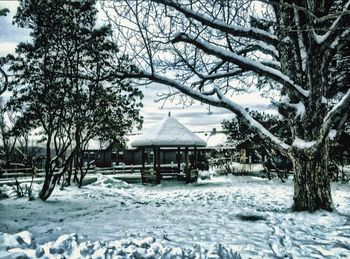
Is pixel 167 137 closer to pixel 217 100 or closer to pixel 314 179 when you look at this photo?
pixel 217 100

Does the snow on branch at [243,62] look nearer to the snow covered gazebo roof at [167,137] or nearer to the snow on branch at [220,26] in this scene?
the snow on branch at [220,26]

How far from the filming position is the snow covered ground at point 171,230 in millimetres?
4539

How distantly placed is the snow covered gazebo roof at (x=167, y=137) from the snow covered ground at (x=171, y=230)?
891 cm

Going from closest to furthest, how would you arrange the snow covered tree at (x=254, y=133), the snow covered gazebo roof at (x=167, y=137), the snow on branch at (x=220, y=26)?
the snow on branch at (x=220, y=26), the snow covered gazebo roof at (x=167, y=137), the snow covered tree at (x=254, y=133)

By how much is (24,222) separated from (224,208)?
5320mm

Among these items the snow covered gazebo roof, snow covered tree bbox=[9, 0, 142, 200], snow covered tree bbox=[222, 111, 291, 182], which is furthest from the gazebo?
snow covered tree bbox=[9, 0, 142, 200]

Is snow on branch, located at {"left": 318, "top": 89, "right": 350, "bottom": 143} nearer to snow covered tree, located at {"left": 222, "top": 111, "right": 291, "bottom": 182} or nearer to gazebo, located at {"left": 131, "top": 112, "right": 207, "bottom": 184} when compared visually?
snow covered tree, located at {"left": 222, "top": 111, "right": 291, "bottom": 182}

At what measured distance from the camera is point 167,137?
19.6 metres

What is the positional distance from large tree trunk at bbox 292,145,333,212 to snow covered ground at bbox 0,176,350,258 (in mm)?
291

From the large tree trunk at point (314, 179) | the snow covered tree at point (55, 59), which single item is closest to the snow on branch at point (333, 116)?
the large tree trunk at point (314, 179)

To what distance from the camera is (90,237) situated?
5574 millimetres

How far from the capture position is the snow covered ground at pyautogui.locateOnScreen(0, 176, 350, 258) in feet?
14.9

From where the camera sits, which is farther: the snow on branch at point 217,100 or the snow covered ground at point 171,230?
the snow on branch at point 217,100

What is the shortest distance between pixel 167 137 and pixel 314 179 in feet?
41.7
